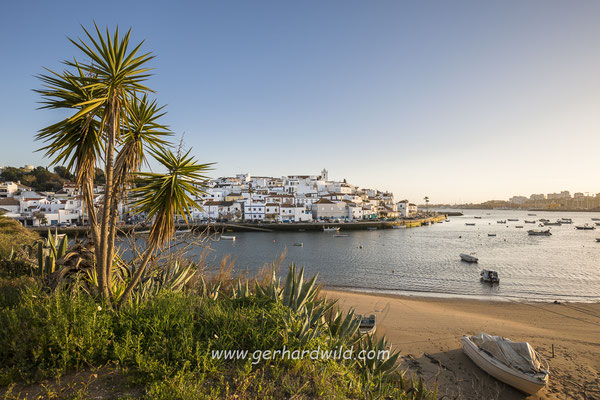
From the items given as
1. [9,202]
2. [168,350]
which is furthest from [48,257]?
[9,202]

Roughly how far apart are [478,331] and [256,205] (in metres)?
66.8

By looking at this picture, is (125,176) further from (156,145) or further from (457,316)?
(457,316)

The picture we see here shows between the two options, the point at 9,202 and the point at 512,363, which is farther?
the point at 9,202

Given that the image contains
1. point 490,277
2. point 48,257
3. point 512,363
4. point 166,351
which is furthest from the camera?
point 490,277

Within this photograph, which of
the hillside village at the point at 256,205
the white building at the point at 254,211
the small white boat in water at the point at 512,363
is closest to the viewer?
the small white boat in water at the point at 512,363

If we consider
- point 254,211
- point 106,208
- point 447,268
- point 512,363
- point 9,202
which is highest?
point 9,202

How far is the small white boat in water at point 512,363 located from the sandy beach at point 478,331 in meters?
0.27

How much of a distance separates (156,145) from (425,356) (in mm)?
10337

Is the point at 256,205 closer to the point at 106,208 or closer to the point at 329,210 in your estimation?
the point at 329,210

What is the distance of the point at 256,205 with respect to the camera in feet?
250

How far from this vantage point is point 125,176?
4496mm

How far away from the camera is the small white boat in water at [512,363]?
24.6 feet

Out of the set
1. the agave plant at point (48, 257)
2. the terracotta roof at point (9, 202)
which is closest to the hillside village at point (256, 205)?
the terracotta roof at point (9, 202)

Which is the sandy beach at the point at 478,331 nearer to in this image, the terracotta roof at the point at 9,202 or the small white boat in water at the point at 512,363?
the small white boat in water at the point at 512,363
